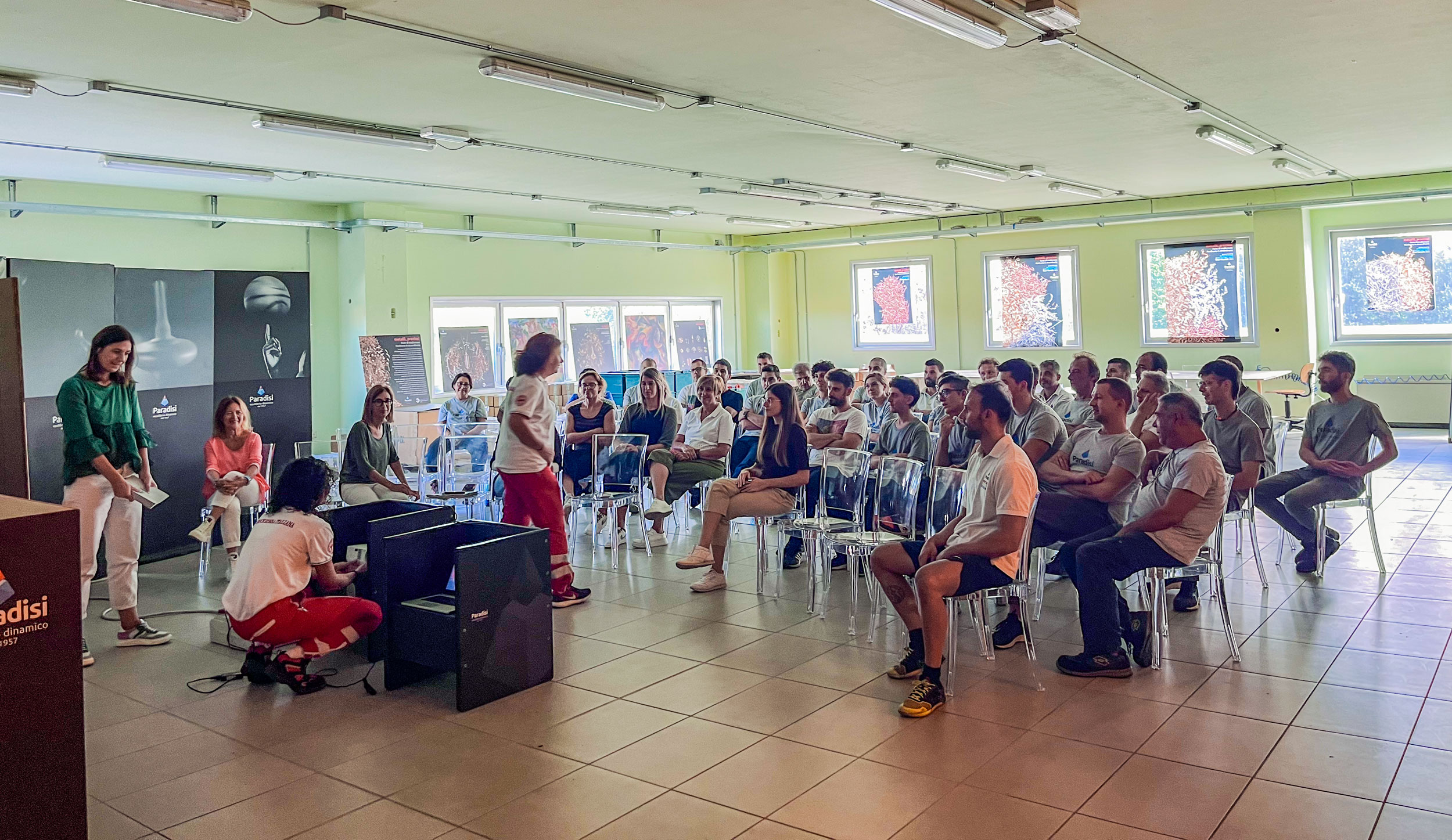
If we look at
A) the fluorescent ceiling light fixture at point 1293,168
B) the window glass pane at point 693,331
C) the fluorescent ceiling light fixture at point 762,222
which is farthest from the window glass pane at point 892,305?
the fluorescent ceiling light fixture at point 1293,168

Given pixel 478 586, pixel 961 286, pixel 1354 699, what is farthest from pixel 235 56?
pixel 961 286

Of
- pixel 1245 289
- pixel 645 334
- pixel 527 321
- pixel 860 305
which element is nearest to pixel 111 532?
pixel 527 321

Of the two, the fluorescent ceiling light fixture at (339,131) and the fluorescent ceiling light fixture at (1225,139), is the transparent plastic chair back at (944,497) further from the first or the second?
the fluorescent ceiling light fixture at (1225,139)

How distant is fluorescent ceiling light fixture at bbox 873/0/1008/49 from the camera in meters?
4.64

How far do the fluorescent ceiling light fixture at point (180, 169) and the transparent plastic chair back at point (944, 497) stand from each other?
6999 mm

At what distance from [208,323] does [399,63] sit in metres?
3.46

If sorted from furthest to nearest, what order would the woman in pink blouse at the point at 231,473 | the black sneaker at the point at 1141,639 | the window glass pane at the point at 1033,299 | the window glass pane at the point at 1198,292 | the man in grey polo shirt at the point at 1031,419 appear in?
the window glass pane at the point at 1033,299 < the window glass pane at the point at 1198,292 < the woman in pink blouse at the point at 231,473 < the man in grey polo shirt at the point at 1031,419 < the black sneaker at the point at 1141,639

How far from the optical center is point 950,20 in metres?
4.89

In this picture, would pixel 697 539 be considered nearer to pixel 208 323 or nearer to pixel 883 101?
pixel 883 101

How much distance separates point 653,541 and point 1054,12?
4.45 meters

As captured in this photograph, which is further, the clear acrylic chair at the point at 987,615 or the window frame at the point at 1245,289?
the window frame at the point at 1245,289

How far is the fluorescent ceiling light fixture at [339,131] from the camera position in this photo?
22.6 ft

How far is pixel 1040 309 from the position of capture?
15.7 metres

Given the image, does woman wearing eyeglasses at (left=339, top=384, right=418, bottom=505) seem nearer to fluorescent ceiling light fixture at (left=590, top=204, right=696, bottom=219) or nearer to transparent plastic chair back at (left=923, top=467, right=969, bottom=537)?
transparent plastic chair back at (left=923, top=467, right=969, bottom=537)
